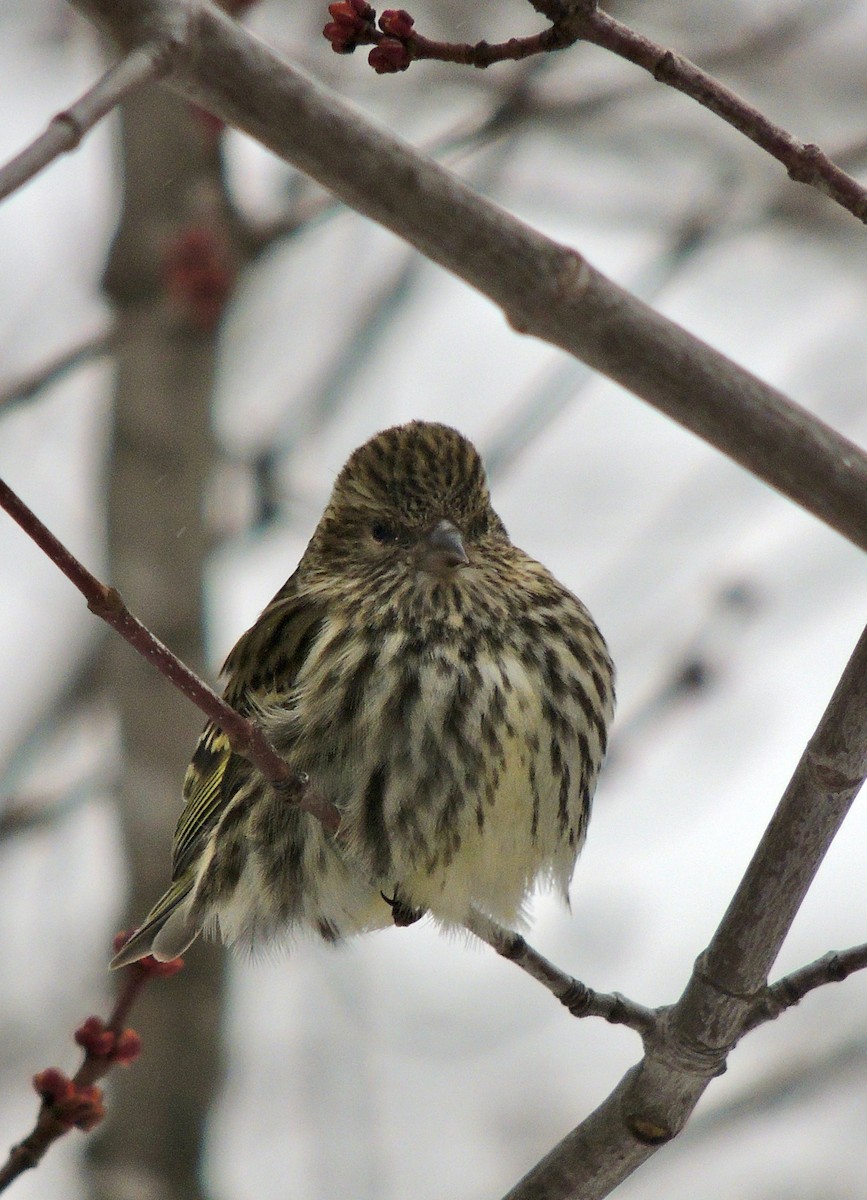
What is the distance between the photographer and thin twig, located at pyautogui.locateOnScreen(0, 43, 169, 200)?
1869 mm

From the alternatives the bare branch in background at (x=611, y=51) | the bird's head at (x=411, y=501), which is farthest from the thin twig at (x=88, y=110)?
the bird's head at (x=411, y=501)

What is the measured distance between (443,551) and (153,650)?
1.89m

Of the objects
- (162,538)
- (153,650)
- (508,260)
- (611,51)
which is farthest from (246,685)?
(508,260)

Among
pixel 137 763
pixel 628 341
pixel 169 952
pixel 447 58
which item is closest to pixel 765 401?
pixel 628 341

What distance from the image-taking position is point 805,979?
3.33 meters

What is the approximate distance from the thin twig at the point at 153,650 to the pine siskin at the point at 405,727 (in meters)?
0.88

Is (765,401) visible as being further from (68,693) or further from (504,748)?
(68,693)

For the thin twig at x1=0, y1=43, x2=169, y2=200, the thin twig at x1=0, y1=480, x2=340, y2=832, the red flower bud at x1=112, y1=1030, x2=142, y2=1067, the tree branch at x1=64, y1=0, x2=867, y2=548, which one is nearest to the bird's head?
the thin twig at x1=0, y1=480, x2=340, y2=832

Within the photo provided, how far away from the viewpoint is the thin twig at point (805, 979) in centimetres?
331

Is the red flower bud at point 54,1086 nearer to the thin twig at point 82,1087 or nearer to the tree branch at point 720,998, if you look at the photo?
the thin twig at point 82,1087

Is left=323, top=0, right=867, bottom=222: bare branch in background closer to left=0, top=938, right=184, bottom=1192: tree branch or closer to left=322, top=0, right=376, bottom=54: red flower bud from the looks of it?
left=322, top=0, right=376, bottom=54: red flower bud

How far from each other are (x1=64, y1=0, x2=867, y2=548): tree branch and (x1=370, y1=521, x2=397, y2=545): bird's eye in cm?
261

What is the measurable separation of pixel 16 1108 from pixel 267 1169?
1.47 m

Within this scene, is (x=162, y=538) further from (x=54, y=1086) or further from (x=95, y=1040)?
(x=54, y=1086)
